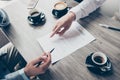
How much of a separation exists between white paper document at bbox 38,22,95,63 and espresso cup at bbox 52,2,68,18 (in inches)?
4.8

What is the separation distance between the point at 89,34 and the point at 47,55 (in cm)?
26

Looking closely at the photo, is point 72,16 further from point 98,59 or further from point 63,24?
point 98,59

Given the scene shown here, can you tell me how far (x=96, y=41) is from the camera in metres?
0.97

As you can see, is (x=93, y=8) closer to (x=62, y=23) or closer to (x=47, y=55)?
(x=62, y=23)

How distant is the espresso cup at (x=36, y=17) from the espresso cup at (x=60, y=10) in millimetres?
77

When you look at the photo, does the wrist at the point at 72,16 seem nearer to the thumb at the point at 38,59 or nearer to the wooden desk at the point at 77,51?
the wooden desk at the point at 77,51

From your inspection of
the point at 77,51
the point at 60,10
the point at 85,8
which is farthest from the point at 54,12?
the point at 77,51

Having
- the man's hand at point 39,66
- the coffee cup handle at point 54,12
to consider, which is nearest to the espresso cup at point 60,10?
the coffee cup handle at point 54,12

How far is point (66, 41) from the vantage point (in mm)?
998

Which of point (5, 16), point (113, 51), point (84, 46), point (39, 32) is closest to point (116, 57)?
point (113, 51)

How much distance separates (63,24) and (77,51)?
0.62 ft

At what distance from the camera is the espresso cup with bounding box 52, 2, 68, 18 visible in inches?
43.5

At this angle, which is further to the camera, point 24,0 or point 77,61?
point 24,0

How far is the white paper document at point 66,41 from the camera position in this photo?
0.95 m
